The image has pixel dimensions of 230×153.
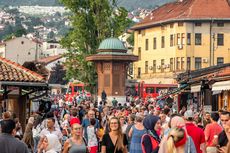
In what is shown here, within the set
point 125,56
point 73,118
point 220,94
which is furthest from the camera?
point 125,56

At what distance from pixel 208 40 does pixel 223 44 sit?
1.72m

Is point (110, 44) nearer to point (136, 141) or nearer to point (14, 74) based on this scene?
point (14, 74)

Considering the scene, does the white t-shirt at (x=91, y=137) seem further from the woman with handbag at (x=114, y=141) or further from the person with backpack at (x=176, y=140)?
the person with backpack at (x=176, y=140)

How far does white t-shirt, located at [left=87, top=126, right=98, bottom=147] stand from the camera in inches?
1039

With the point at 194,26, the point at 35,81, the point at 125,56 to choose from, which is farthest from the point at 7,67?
the point at 194,26

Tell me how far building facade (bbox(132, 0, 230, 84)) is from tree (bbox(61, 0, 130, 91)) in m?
28.5

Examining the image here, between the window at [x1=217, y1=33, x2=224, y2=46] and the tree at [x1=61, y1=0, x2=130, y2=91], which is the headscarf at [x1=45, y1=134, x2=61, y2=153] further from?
the window at [x1=217, y1=33, x2=224, y2=46]

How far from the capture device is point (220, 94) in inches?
1583

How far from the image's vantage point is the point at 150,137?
1786 cm

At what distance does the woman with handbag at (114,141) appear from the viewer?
18328mm

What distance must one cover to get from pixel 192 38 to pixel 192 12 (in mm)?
2968

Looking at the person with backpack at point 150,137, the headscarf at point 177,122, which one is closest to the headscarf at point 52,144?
the person with backpack at point 150,137

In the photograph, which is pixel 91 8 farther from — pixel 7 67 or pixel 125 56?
pixel 7 67

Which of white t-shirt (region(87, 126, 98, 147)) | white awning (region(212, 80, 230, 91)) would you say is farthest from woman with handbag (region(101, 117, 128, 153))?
white awning (region(212, 80, 230, 91))
